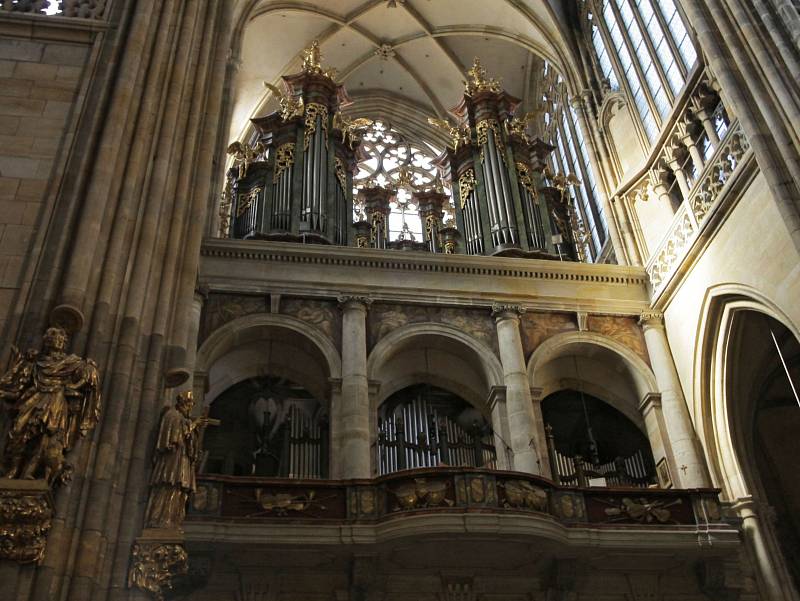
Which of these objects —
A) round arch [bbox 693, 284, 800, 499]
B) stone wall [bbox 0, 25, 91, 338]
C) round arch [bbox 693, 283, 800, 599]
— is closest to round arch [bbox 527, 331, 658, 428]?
round arch [bbox 693, 284, 800, 499]

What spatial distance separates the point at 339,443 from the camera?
1136 cm

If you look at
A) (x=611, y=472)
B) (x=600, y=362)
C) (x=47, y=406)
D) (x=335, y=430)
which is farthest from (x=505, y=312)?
(x=47, y=406)

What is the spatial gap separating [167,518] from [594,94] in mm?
13282

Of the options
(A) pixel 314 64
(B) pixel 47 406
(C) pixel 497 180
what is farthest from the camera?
(A) pixel 314 64

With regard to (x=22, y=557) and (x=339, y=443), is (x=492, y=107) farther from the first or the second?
(x=22, y=557)

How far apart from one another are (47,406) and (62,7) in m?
5.37

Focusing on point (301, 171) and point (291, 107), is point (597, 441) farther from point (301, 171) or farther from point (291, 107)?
point (291, 107)

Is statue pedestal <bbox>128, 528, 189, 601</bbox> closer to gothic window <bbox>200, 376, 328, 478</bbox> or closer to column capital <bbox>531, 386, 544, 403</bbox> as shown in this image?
gothic window <bbox>200, 376, 328, 478</bbox>

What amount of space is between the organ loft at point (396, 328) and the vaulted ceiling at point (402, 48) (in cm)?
68

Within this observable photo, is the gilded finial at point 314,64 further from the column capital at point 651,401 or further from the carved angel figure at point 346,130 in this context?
the column capital at point 651,401

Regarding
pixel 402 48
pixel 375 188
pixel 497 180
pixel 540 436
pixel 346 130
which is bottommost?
pixel 540 436

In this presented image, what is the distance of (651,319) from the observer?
13.4 m

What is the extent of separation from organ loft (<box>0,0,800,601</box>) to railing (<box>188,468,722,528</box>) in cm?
4

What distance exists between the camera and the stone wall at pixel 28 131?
7.04 m
